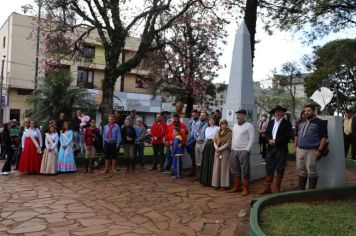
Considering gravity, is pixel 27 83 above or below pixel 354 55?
below

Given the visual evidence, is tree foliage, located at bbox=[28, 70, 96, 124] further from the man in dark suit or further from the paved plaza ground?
the man in dark suit

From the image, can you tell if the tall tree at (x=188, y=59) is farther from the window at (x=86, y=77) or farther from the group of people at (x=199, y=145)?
the window at (x=86, y=77)

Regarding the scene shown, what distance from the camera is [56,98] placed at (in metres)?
15.0

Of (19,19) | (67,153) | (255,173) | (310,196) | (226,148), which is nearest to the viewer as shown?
(310,196)

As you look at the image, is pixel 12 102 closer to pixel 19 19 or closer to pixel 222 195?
pixel 19 19

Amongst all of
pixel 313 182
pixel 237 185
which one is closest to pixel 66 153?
pixel 237 185

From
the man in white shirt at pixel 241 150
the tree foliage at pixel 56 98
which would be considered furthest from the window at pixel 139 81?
the man in white shirt at pixel 241 150

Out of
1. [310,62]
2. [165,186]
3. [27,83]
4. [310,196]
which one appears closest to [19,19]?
[27,83]

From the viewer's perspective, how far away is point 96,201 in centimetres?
854

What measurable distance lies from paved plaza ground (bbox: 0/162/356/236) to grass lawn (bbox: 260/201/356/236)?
53cm

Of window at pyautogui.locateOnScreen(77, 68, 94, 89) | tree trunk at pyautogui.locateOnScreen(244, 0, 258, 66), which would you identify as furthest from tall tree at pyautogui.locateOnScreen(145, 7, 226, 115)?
window at pyautogui.locateOnScreen(77, 68, 94, 89)

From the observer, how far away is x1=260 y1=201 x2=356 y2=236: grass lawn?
18.0 feet

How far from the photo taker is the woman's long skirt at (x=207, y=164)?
9.90 m

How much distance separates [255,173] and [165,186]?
2.40 m
